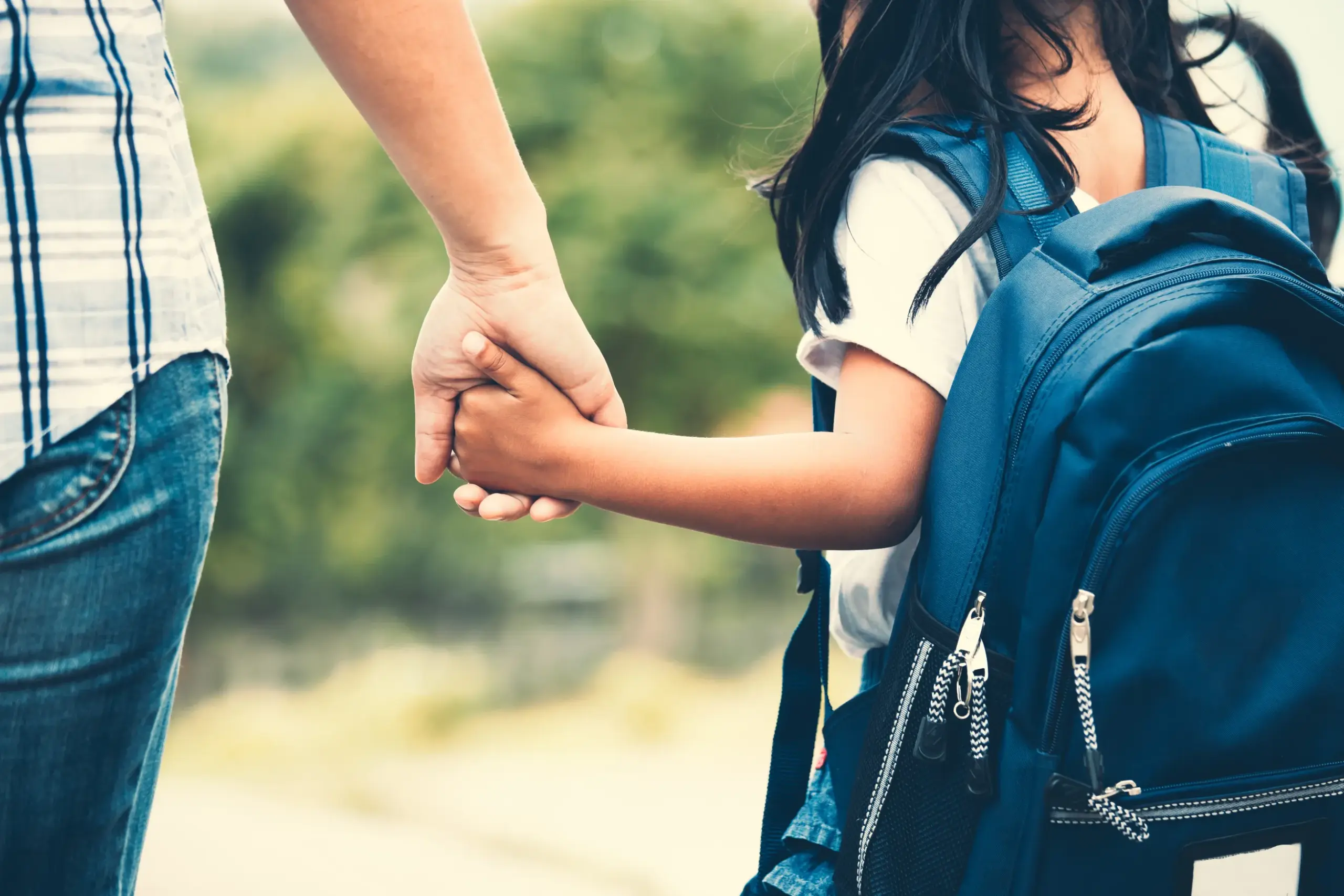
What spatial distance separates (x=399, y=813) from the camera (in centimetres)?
243

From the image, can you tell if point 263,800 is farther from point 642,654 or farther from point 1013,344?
point 1013,344

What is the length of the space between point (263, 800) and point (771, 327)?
5.72ft

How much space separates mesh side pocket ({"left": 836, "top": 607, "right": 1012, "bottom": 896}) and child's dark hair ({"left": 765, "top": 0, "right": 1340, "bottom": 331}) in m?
0.27

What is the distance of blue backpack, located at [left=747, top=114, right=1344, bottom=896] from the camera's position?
0.68m

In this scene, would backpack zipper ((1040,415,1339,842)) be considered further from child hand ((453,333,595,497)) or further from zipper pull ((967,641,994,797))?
child hand ((453,333,595,497))

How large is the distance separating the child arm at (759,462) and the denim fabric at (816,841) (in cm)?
17

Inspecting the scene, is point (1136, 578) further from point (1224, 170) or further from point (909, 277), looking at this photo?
point (1224, 170)

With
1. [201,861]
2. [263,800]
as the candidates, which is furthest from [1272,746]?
[263,800]

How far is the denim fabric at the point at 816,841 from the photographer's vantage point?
859mm

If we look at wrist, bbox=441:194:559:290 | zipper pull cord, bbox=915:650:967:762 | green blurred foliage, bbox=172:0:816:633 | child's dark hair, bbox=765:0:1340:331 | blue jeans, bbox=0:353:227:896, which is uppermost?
green blurred foliage, bbox=172:0:816:633

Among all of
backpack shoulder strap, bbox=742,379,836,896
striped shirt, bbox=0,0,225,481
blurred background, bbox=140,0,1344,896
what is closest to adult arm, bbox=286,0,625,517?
striped shirt, bbox=0,0,225,481

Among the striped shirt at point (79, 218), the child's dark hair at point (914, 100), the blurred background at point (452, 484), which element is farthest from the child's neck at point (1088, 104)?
the blurred background at point (452, 484)

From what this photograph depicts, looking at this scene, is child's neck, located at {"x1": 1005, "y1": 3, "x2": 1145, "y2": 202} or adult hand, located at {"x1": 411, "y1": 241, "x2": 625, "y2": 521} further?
child's neck, located at {"x1": 1005, "y1": 3, "x2": 1145, "y2": 202}

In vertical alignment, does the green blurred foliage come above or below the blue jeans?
above
